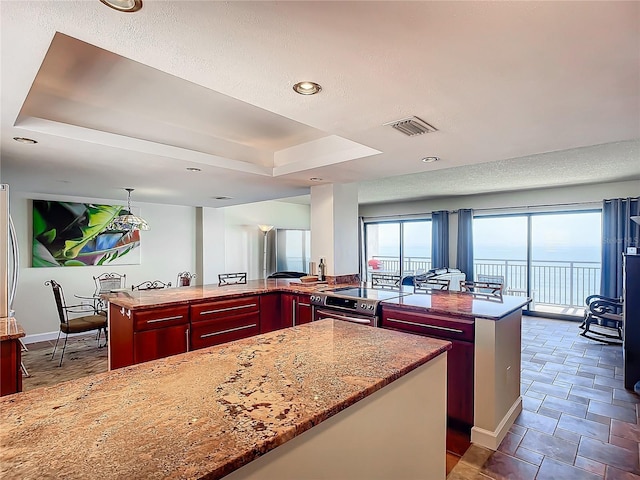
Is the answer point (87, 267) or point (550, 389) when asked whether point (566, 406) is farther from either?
point (87, 267)

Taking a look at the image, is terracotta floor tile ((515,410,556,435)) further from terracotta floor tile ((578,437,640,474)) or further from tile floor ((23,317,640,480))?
terracotta floor tile ((578,437,640,474))

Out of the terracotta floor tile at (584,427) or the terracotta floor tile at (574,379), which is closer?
the terracotta floor tile at (584,427)

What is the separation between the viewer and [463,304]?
2793 millimetres

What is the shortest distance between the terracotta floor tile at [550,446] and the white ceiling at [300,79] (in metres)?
2.13

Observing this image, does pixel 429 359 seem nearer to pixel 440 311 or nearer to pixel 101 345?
pixel 440 311

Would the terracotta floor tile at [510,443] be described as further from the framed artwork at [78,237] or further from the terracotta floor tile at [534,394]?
the framed artwork at [78,237]

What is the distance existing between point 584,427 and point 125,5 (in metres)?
3.78

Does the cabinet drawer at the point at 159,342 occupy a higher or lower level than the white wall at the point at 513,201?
lower

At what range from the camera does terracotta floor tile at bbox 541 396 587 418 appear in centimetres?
288

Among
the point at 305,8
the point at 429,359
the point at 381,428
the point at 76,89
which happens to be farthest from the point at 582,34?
the point at 76,89

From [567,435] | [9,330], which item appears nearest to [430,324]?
[567,435]

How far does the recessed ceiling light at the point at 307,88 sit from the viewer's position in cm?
170

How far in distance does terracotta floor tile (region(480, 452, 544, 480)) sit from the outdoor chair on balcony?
3.59 metres

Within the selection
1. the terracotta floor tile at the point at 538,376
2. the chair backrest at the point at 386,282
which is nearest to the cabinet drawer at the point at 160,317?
the chair backrest at the point at 386,282
